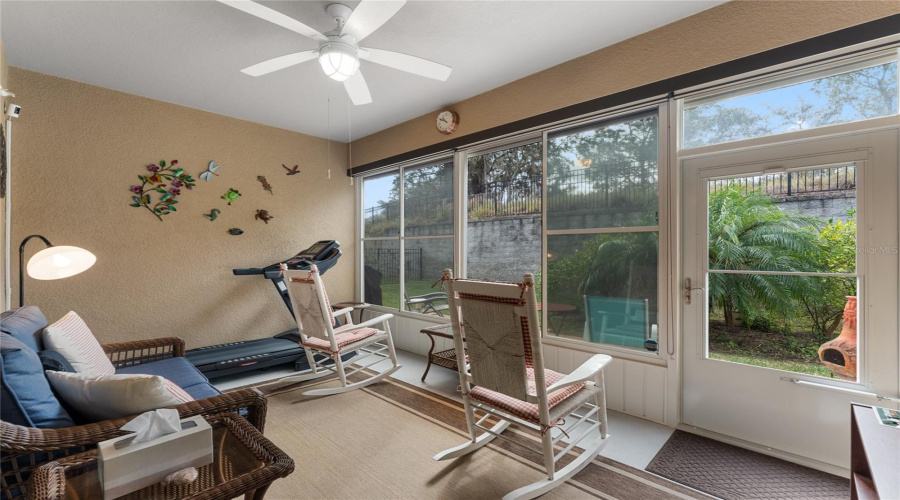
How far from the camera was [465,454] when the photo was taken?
2.18m

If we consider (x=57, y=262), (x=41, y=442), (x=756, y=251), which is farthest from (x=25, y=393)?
(x=756, y=251)

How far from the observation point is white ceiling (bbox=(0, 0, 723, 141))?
227 centimetres

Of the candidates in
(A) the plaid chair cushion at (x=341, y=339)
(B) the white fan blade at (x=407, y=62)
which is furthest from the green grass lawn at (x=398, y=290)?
(B) the white fan blade at (x=407, y=62)

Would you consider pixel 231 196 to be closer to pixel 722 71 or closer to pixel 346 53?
pixel 346 53

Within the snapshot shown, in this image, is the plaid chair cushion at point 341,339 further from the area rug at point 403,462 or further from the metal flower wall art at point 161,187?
the metal flower wall art at point 161,187

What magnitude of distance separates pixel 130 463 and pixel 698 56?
3.37 m

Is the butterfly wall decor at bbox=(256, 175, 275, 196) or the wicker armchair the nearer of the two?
the wicker armchair

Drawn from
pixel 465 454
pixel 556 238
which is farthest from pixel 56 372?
pixel 556 238

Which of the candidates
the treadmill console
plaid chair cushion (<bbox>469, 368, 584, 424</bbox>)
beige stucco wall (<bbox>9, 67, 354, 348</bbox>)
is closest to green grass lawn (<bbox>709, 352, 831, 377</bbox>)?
plaid chair cushion (<bbox>469, 368, 584, 424</bbox>)

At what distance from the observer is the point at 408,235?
14.9 feet

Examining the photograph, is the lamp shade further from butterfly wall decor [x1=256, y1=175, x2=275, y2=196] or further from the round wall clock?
the round wall clock

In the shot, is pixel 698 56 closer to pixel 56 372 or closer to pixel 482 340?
pixel 482 340

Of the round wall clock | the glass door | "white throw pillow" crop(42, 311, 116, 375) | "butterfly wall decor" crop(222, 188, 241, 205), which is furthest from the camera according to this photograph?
"butterfly wall decor" crop(222, 188, 241, 205)

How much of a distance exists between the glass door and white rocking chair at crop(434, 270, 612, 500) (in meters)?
0.93
